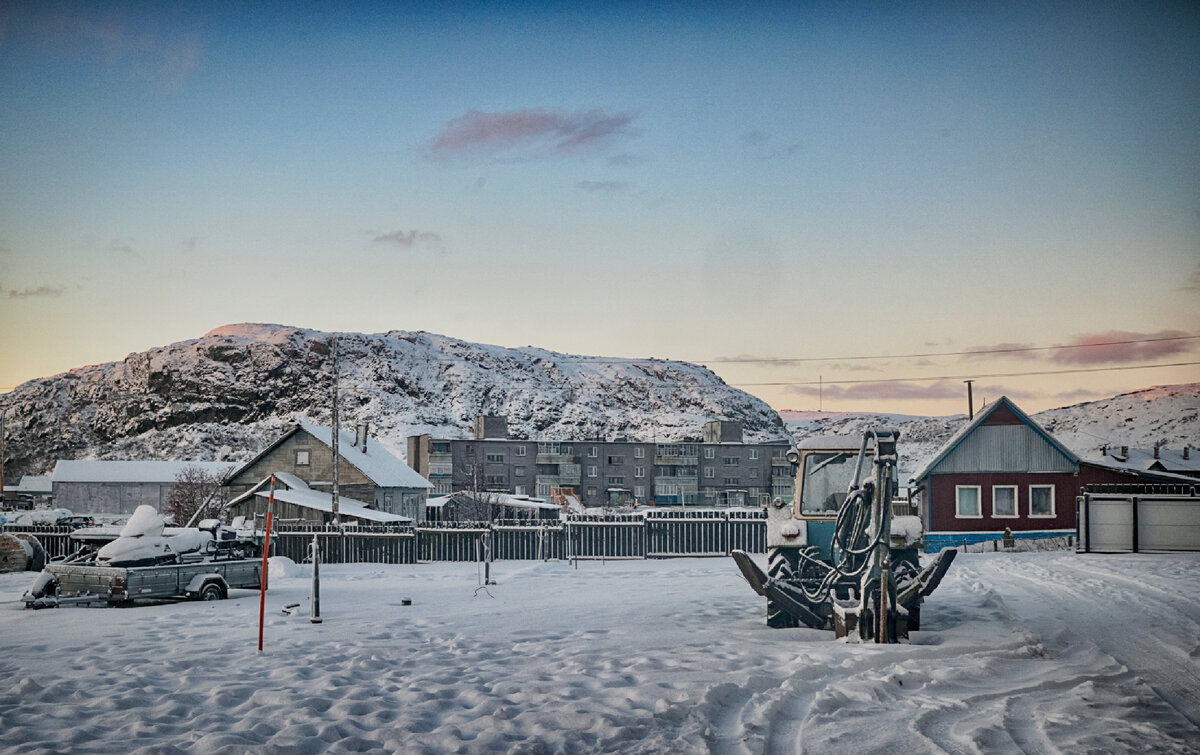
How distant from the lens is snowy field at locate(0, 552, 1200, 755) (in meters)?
8.43

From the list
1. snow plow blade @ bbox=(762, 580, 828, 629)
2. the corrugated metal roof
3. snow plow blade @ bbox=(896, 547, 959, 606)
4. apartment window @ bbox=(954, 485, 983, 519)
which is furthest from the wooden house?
snow plow blade @ bbox=(896, 547, 959, 606)

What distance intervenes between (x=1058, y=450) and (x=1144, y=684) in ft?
105

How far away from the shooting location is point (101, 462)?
90.9 m

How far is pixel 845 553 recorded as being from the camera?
14.8 metres

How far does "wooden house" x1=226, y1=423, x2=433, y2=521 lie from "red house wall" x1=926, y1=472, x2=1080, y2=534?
25.4 metres

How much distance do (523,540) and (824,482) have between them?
17.7 metres

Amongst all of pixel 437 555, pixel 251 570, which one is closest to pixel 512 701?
pixel 251 570

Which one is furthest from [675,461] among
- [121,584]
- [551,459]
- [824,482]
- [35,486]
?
[824,482]

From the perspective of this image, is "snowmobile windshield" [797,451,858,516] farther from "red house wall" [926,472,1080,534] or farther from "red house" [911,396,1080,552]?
"red house wall" [926,472,1080,534]

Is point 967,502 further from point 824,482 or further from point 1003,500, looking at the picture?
point 824,482

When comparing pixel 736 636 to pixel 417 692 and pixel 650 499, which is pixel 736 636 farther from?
pixel 650 499

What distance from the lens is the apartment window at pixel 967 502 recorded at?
39.4 metres

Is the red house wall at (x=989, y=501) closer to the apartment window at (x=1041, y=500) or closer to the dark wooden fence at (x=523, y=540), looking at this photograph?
the apartment window at (x=1041, y=500)

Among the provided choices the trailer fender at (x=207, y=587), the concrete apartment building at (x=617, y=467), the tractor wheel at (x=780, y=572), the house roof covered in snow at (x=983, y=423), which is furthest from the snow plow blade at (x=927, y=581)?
the concrete apartment building at (x=617, y=467)
